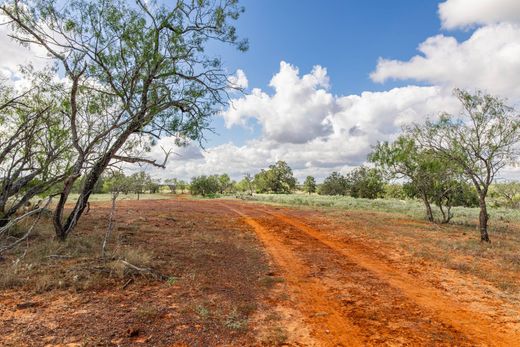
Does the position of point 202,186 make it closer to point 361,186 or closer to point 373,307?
point 361,186

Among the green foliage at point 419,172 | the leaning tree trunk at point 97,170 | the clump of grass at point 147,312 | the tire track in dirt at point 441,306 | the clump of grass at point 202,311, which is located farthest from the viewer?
the green foliage at point 419,172

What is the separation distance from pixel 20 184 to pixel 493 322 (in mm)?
13787

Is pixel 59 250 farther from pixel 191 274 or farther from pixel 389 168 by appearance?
pixel 389 168

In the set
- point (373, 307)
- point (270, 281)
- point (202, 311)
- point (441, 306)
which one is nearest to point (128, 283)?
point (202, 311)

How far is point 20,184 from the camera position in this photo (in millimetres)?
11008

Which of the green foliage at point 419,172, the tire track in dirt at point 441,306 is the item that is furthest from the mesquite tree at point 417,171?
the tire track in dirt at point 441,306

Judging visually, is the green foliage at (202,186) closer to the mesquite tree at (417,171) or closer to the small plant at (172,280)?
the mesquite tree at (417,171)

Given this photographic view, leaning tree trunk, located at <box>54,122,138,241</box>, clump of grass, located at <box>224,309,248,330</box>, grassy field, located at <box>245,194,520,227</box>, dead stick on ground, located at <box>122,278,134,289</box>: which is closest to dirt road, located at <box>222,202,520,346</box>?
clump of grass, located at <box>224,309,248,330</box>

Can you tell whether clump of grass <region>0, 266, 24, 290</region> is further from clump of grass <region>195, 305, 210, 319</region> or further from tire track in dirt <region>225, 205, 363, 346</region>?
tire track in dirt <region>225, 205, 363, 346</region>

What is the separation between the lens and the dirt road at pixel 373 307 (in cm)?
520

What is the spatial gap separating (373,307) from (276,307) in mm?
1946

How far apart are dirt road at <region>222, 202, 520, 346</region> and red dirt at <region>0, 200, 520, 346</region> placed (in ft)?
0.07

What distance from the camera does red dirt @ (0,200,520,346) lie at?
5.01 m

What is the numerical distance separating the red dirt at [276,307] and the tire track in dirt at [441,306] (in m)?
0.02
